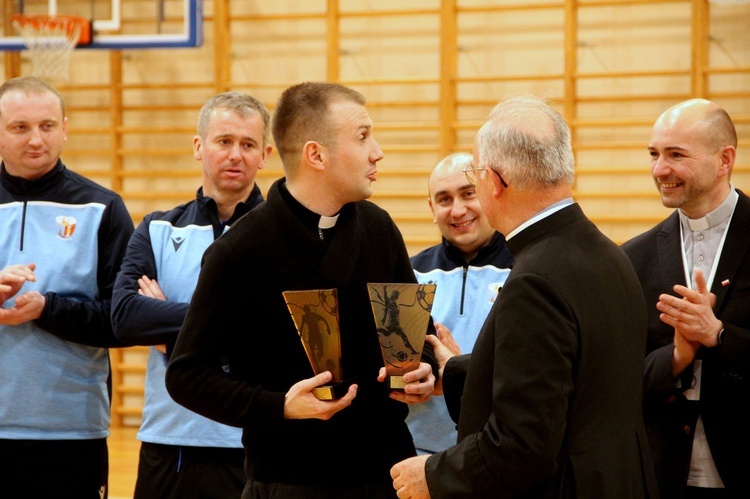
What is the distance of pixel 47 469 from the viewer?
3139mm

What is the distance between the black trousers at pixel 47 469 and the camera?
312 centimetres

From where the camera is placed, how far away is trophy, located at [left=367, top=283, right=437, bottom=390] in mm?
2260

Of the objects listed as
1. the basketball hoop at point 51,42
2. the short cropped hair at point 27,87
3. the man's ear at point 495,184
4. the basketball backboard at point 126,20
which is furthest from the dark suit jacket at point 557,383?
the basketball hoop at point 51,42

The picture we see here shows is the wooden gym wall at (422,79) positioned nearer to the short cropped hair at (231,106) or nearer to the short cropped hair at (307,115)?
the short cropped hair at (231,106)

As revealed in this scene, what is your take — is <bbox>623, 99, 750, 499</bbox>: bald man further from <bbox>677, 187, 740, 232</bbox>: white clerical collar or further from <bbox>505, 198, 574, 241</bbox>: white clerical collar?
<bbox>505, 198, 574, 241</bbox>: white clerical collar

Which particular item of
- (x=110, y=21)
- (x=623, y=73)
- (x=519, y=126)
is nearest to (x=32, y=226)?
(x=519, y=126)

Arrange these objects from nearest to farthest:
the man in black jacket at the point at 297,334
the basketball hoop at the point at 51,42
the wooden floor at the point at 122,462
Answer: the man in black jacket at the point at 297,334
the wooden floor at the point at 122,462
the basketball hoop at the point at 51,42

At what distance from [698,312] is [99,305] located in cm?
200

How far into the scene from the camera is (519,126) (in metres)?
2.00

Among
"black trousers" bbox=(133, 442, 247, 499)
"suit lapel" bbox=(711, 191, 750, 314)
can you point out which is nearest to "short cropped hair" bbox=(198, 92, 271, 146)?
"black trousers" bbox=(133, 442, 247, 499)

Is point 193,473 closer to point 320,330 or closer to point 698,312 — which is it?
point 320,330

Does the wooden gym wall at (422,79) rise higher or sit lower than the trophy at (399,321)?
higher

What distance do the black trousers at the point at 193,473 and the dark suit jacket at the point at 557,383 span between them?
1.24m

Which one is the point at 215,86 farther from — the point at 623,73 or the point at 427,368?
the point at 427,368
